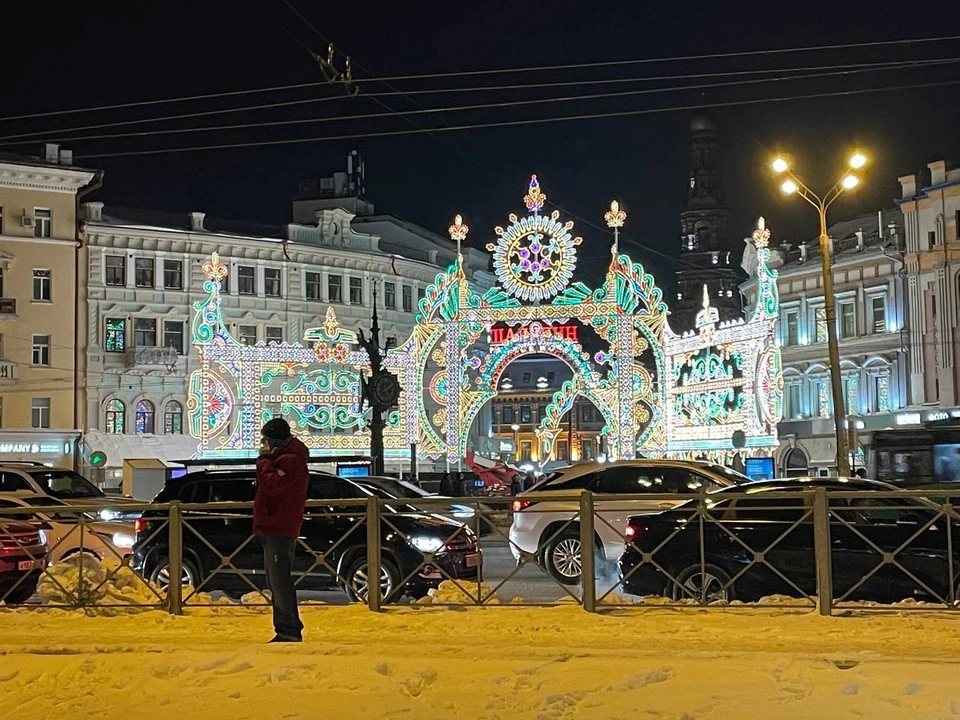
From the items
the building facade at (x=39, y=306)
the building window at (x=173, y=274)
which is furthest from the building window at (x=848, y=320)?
the building facade at (x=39, y=306)

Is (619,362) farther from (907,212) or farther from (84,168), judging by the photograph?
(84,168)

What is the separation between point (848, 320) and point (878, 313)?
1673mm

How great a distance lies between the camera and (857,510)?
11758 mm

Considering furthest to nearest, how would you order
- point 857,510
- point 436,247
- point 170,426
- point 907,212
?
point 436,247
point 170,426
point 907,212
point 857,510

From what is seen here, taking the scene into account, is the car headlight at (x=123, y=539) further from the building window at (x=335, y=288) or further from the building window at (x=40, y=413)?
the building window at (x=335, y=288)

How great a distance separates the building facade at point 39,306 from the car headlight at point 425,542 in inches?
1585

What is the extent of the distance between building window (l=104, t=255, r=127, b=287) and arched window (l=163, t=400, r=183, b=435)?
17.9 ft

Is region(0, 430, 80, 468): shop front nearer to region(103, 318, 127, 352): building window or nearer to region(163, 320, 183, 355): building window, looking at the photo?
region(103, 318, 127, 352): building window

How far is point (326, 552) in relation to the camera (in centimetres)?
1262

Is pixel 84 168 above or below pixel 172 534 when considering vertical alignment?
above

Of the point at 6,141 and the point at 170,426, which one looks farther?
the point at 170,426

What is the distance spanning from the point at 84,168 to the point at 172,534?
143 feet

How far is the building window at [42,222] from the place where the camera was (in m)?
52.5

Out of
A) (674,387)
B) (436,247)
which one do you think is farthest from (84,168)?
(674,387)
